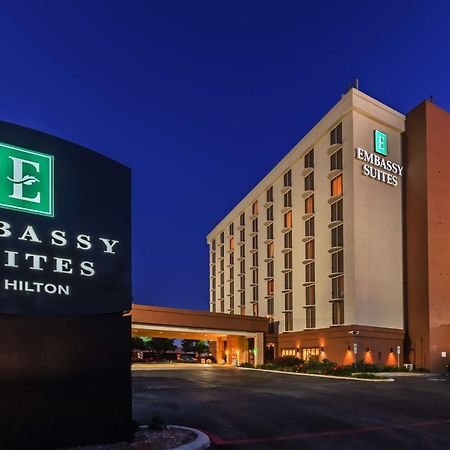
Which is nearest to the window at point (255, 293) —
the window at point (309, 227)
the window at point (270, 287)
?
the window at point (270, 287)

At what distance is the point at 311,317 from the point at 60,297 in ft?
149

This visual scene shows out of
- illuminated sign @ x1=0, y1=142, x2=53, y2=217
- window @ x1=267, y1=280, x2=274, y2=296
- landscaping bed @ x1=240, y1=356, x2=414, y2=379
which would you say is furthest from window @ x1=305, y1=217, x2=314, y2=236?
illuminated sign @ x1=0, y1=142, x2=53, y2=217

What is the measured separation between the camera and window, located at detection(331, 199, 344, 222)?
47906 mm

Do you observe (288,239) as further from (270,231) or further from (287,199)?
(270,231)

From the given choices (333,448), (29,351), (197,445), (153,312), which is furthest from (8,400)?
(153,312)

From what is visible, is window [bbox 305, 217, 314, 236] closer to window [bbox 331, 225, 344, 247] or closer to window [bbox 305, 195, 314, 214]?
window [bbox 305, 195, 314, 214]

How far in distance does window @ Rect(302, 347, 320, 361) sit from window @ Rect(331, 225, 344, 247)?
10.9 metres

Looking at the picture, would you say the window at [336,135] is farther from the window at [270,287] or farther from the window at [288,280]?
the window at [270,287]

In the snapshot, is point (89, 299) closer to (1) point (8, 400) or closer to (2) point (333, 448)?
(1) point (8, 400)

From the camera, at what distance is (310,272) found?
173 ft

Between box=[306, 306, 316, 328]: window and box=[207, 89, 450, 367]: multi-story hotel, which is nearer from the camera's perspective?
box=[207, 89, 450, 367]: multi-story hotel

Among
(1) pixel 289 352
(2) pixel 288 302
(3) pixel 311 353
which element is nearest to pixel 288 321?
(2) pixel 288 302

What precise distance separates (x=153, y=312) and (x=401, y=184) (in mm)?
29324

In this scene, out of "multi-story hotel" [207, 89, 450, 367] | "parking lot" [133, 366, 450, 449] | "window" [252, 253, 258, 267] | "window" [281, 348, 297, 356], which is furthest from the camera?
"window" [252, 253, 258, 267]
